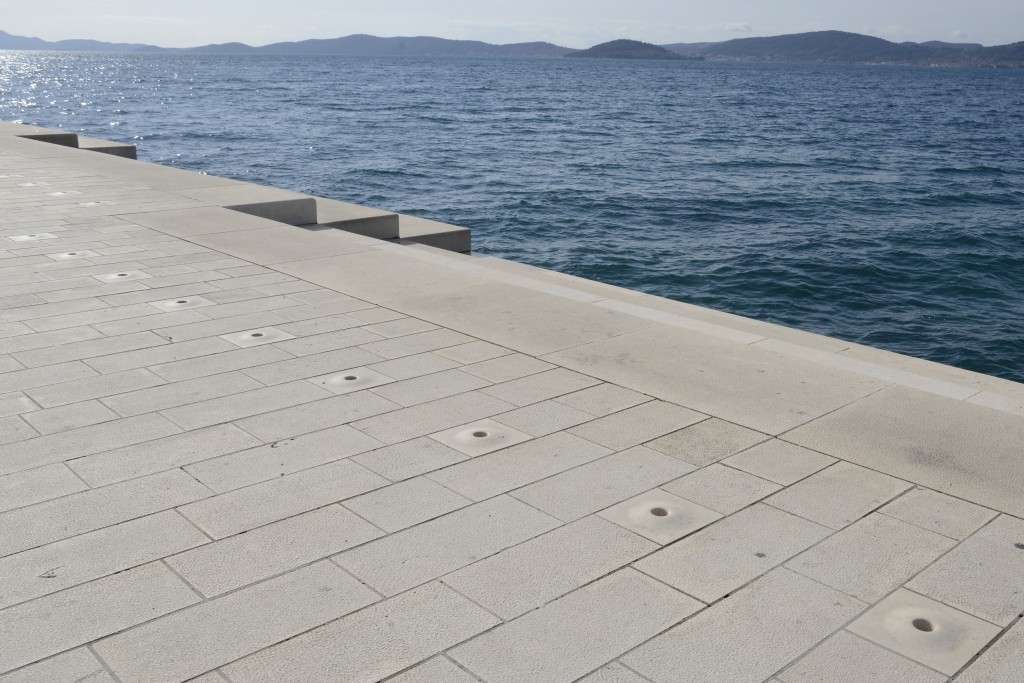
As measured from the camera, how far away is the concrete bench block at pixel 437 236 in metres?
10.9

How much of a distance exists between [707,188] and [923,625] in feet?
75.9

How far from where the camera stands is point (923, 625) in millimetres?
3398

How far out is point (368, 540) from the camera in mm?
3875

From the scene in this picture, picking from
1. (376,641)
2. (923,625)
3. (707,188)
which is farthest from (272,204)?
(707,188)

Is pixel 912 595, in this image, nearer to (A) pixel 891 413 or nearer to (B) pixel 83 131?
(A) pixel 891 413

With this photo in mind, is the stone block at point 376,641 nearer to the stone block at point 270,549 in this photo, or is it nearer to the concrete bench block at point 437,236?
the stone block at point 270,549

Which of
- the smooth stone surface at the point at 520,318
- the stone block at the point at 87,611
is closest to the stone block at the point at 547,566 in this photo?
the stone block at the point at 87,611

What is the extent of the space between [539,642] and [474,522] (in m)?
0.87

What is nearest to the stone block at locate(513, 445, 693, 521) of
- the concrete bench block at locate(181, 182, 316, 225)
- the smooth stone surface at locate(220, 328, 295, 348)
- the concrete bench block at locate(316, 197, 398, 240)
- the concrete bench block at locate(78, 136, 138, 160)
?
the smooth stone surface at locate(220, 328, 295, 348)

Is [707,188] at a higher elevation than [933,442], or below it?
below

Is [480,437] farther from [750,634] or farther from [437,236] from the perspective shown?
[437,236]

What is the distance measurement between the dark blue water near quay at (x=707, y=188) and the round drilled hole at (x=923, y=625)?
400 inches

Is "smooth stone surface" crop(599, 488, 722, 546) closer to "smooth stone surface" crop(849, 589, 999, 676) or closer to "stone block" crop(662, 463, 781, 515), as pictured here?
"stone block" crop(662, 463, 781, 515)

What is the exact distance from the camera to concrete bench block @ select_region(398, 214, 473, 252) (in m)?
10.9
